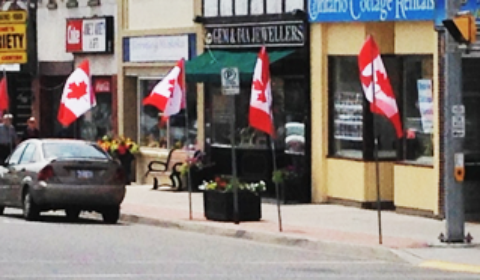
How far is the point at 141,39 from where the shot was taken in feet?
112

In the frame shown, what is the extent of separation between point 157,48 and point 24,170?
29.2ft

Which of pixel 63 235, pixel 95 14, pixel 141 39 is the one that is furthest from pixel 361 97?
pixel 95 14

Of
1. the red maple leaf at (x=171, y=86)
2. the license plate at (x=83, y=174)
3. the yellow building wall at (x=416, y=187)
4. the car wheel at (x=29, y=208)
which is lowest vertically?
the car wheel at (x=29, y=208)

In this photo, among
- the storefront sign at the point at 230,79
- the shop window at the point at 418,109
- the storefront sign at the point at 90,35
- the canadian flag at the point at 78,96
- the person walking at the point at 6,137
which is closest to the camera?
the storefront sign at the point at 230,79

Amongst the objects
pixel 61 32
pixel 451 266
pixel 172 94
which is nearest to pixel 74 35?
pixel 61 32

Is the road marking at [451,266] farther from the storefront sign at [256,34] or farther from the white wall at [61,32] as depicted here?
the white wall at [61,32]

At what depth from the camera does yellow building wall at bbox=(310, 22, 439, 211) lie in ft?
80.0

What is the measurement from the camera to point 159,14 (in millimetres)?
33594

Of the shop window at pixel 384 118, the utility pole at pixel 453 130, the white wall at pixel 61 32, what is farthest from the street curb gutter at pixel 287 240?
the white wall at pixel 61 32

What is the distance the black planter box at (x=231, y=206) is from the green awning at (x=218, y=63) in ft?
15.1

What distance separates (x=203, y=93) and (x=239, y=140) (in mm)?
1719

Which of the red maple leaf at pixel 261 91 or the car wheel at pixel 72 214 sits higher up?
the red maple leaf at pixel 261 91

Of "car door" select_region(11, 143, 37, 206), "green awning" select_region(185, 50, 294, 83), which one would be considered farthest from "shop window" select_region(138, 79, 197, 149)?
"car door" select_region(11, 143, 37, 206)

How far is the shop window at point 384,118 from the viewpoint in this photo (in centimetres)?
2481
